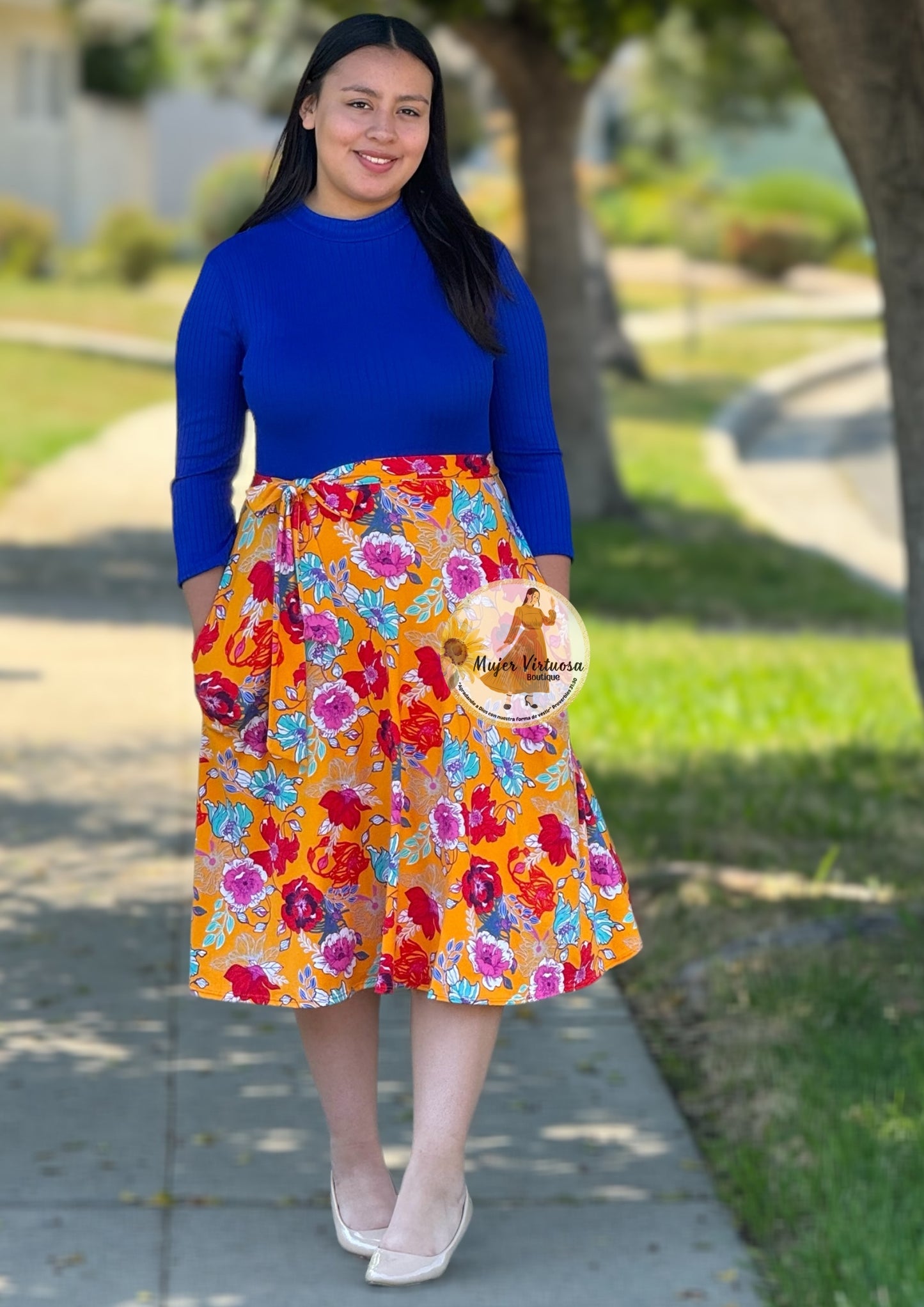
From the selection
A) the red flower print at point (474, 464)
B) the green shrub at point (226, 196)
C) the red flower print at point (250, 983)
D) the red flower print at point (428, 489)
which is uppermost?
the green shrub at point (226, 196)

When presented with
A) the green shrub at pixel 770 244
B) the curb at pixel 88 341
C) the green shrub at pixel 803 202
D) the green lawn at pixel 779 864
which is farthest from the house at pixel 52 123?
the green lawn at pixel 779 864

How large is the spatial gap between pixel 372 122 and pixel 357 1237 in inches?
70.2

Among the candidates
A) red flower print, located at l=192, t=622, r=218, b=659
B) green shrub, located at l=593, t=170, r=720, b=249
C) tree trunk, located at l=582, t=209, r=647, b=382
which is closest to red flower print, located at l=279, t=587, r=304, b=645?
red flower print, located at l=192, t=622, r=218, b=659

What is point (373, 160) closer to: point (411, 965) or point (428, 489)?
point (428, 489)

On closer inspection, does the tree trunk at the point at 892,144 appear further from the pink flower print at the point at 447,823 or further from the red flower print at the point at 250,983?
the red flower print at the point at 250,983

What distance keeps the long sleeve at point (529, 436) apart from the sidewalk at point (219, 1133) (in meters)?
1.18

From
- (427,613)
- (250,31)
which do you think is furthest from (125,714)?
(250,31)

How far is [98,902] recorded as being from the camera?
5.69m

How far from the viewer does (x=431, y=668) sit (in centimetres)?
328

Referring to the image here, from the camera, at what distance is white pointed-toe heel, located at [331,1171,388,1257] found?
354cm

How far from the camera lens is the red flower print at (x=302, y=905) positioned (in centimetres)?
333

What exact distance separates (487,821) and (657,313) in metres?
34.0

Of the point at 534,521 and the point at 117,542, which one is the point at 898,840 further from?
the point at 117,542

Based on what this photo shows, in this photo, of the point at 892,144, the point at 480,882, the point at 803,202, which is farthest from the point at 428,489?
the point at 803,202
